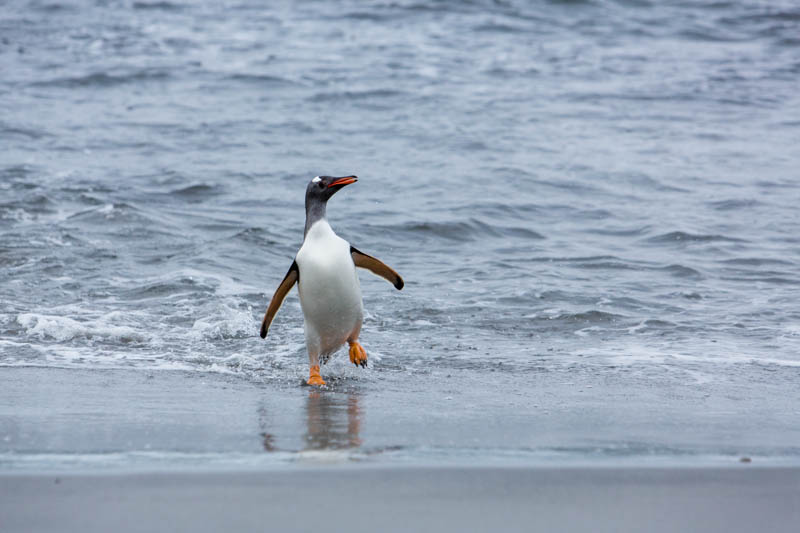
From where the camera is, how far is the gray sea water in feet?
14.3

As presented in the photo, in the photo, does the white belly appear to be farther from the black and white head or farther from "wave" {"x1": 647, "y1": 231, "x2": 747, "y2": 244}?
"wave" {"x1": 647, "y1": 231, "x2": 747, "y2": 244}

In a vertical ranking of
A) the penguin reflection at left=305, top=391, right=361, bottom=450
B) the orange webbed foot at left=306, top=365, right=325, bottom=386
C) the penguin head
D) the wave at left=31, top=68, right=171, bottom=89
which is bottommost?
the orange webbed foot at left=306, top=365, right=325, bottom=386

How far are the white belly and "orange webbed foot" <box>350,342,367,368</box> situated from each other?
0.53ft

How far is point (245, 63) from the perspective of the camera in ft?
60.2

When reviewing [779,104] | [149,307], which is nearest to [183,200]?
[149,307]

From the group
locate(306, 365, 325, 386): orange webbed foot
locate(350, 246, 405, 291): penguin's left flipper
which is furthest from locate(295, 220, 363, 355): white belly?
locate(306, 365, 325, 386): orange webbed foot

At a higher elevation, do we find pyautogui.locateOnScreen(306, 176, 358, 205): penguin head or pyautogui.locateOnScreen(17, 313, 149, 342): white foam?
pyautogui.locateOnScreen(306, 176, 358, 205): penguin head

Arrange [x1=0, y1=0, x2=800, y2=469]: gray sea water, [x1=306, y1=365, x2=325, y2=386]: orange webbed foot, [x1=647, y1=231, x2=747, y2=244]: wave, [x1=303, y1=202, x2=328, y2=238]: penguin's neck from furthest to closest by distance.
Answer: [x1=647, y1=231, x2=747, y2=244]: wave < [x1=303, y1=202, x2=328, y2=238]: penguin's neck < [x1=306, y1=365, x2=325, y2=386]: orange webbed foot < [x1=0, y1=0, x2=800, y2=469]: gray sea water

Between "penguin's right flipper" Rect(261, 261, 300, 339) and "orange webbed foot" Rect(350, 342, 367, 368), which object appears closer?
"orange webbed foot" Rect(350, 342, 367, 368)

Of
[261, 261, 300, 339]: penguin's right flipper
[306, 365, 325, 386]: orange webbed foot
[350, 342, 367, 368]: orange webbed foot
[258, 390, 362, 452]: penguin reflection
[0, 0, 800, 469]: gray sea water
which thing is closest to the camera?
[258, 390, 362, 452]: penguin reflection

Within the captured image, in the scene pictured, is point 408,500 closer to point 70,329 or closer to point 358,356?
point 358,356

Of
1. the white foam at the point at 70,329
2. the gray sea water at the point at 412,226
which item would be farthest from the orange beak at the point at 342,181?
the white foam at the point at 70,329

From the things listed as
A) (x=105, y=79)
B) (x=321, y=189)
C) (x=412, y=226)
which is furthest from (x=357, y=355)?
(x=105, y=79)

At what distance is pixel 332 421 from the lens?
169 inches
